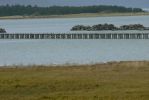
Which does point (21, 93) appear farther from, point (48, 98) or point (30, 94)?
point (48, 98)

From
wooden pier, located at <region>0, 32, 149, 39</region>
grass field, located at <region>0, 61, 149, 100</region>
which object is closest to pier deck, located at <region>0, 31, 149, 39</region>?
wooden pier, located at <region>0, 32, 149, 39</region>

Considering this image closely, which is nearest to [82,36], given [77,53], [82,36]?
[82,36]

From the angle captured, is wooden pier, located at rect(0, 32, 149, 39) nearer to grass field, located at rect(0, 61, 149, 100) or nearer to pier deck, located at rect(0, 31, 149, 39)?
pier deck, located at rect(0, 31, 149, 39)

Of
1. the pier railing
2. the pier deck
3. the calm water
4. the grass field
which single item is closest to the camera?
the grass field

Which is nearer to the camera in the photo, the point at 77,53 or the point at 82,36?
the point at 77,53

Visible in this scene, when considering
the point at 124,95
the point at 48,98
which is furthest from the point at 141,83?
the point at 48,98

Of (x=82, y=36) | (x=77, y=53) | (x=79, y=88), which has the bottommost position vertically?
(x=82, y=36)

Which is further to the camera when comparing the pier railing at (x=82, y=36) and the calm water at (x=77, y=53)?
the pier railing at (x=82, y=36)

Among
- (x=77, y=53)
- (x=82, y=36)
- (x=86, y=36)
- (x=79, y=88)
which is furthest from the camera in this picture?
(x=82, y=36)

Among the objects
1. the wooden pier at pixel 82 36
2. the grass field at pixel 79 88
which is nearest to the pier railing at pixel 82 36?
the wooden pier at pixel 82 36

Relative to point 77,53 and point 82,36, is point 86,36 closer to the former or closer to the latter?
point 82,36

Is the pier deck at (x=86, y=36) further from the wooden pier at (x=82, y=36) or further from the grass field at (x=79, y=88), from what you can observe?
the grass field at (x=79, y=88)

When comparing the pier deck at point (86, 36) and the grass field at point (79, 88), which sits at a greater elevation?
the grass field at point (79, 88)

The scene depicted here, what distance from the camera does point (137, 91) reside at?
714 inches
